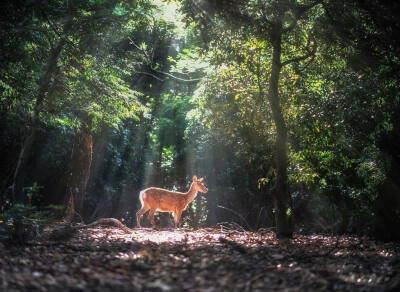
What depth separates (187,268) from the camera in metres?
4.25

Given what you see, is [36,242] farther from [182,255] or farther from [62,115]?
[62,115]

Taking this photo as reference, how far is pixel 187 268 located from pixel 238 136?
9.36 m

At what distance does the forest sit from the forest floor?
0.02 meters

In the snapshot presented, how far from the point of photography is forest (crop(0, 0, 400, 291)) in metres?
4.30

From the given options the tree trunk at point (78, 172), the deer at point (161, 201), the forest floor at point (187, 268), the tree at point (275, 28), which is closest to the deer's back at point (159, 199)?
the deer at point (161, 201)

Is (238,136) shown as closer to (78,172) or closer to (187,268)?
(78,172)

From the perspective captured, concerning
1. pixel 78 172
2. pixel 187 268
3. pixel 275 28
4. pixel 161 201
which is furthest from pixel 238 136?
pixel 187 268

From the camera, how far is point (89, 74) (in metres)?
10.2

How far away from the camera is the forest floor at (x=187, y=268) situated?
3490mm

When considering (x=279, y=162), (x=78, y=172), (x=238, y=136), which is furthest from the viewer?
(x=238, y=136)

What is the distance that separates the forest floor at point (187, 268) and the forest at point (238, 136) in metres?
0.02

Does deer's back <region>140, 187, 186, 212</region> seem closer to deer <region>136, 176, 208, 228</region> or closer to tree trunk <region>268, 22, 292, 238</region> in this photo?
deer <region>136, 176, 208, 228</region>

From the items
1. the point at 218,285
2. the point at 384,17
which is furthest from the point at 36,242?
the point at 384,17

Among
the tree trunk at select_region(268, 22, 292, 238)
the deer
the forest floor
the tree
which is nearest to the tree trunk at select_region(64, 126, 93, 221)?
the deer
